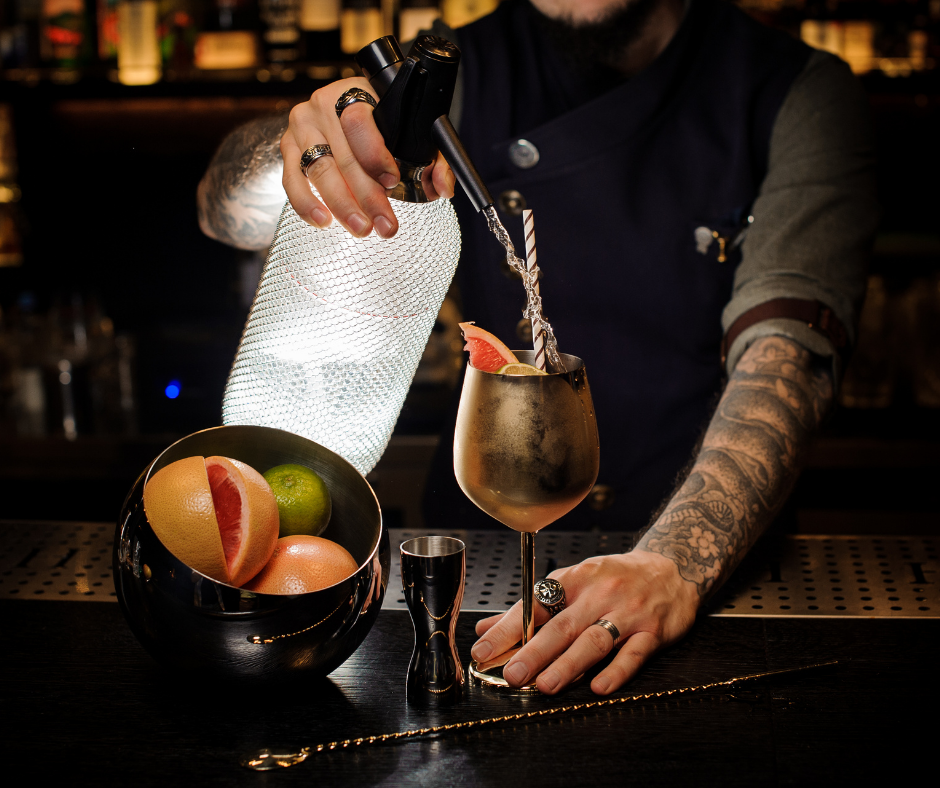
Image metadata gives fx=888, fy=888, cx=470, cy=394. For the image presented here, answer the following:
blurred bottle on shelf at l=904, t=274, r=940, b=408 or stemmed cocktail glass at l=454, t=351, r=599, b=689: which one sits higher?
stemmed cocktail glass at l=454, t=351, r=599, b=689

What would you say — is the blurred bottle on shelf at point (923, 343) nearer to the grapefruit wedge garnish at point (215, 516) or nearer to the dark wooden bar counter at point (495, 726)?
the dark wooden bar counter at point (495, 726)

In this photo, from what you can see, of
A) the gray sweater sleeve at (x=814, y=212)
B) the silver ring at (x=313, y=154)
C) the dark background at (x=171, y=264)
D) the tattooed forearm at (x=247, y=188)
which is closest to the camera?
the silver ring at (x=313, y=154)

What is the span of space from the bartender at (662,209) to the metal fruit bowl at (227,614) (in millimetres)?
521

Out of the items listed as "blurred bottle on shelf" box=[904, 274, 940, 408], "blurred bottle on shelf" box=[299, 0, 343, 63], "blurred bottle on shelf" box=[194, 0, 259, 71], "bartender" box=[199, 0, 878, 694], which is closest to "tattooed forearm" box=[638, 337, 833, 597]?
"bartender" box=[199, 0, 878, 694]

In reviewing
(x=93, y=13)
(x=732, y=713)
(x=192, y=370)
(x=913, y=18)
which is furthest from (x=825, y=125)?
(x=93, y=13)

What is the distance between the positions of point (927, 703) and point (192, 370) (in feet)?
7.93

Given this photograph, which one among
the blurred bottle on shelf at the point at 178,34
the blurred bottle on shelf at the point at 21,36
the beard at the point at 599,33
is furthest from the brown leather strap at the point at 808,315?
the blurred bottle on shelf at the point at 21,36

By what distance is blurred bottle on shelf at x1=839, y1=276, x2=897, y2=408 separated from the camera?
8.11 ft

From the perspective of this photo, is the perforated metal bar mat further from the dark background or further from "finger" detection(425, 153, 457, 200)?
the dark background

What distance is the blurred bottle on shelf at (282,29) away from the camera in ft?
8.18

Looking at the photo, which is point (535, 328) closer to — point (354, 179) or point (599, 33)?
point (354, 179)

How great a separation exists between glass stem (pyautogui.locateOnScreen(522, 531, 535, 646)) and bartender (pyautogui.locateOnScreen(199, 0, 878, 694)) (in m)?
0.39

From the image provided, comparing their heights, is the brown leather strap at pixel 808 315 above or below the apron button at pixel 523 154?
below

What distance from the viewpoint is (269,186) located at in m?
1.07
